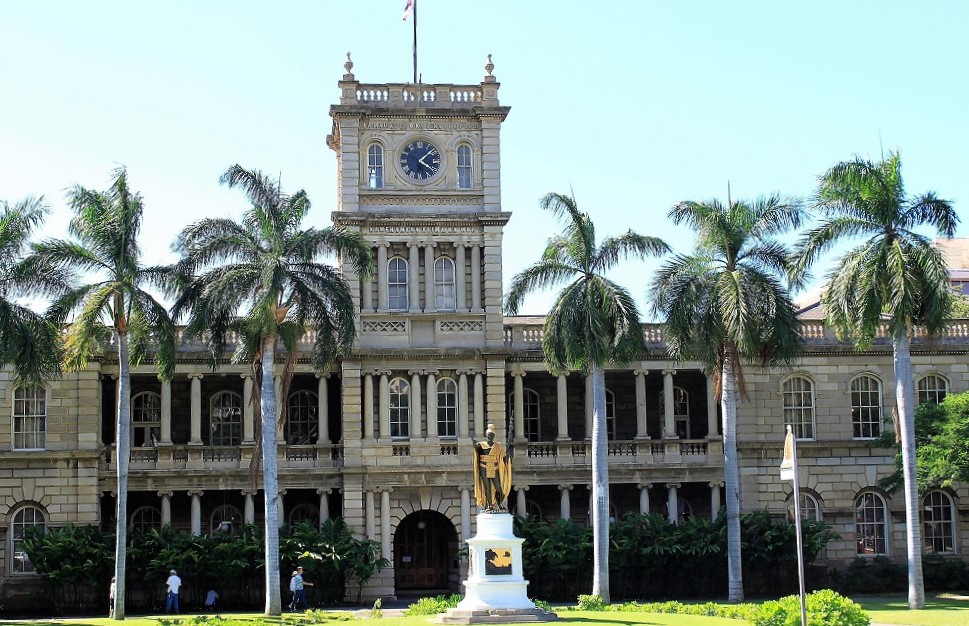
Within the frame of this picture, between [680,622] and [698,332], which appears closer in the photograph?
[680,622]

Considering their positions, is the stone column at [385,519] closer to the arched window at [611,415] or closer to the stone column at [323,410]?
the stone column at [323,410]

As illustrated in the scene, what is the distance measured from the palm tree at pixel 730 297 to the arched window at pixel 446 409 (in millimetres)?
7901

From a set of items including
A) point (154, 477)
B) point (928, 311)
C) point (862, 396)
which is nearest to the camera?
point (928, 311)

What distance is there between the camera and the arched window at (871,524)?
163 ft

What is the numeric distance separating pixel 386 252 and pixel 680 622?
1824 cm

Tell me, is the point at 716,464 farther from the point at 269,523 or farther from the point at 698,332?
the point at 269,523

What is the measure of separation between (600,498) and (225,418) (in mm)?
14784

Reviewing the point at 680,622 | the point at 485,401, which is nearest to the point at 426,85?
the point at 485,401

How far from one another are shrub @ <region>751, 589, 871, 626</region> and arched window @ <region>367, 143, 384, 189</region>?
23.3 m

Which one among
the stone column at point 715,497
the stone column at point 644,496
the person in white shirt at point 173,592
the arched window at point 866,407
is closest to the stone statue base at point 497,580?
the person in white shirt at point 173,592

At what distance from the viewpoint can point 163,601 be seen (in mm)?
44594

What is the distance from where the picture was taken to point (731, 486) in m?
42.5

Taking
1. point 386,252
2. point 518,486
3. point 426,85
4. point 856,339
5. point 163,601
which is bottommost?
point 163,601

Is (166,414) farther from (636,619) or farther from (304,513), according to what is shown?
(636,619)
